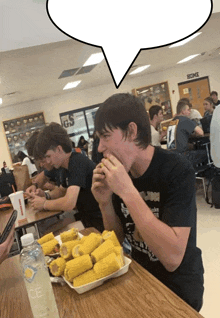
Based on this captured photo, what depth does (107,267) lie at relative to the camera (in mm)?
961

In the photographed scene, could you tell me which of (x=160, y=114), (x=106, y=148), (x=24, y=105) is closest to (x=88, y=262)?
(x=106, y=148)

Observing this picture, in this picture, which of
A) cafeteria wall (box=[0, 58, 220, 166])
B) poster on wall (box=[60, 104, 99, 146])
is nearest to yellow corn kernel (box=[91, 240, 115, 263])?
cafeteria wall (box=[0, 58, 220, 166])

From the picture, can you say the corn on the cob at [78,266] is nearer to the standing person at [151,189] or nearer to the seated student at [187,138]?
the standing person at [151,189]

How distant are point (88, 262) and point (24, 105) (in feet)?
31.8

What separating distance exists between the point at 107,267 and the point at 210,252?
90.3 inches

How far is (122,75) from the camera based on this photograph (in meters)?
1.15

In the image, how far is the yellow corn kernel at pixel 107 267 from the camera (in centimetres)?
96

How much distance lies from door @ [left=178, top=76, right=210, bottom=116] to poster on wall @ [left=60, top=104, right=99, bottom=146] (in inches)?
145

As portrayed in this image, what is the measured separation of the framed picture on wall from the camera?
1138 centimetres

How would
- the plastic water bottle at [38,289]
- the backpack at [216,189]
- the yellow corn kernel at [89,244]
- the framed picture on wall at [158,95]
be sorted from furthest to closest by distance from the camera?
1. the framed picture on wall at [158,95]
2. the backpack at [216,189]
3. the yellow corn kernel at [89,244]
4. the plastic water bottle at [38,289]

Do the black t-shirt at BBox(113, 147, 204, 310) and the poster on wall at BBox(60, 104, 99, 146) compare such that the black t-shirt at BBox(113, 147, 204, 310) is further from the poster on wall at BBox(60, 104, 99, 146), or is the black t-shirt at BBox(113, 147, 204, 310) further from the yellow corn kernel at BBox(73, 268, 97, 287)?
the poster on wall at BBox(60, 104, 99, 146)

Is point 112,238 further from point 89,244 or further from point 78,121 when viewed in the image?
point 78,121

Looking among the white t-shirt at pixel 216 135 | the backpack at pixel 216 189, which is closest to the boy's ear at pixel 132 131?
the white t-shirt at pixel 216 135

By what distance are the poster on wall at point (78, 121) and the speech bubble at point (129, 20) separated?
9758 mm
